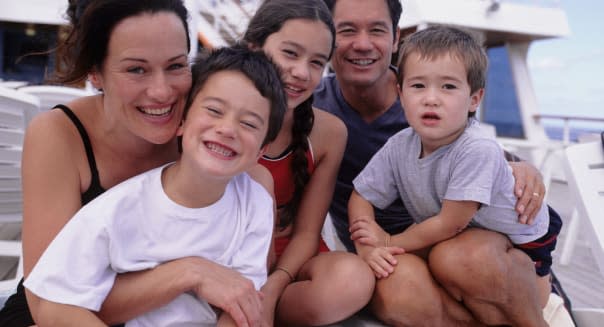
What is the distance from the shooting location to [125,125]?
1.34 meters

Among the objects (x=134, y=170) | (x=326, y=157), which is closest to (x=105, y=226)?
(x=134, y=170)

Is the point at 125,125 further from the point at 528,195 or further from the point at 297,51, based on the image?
the point at 528,195

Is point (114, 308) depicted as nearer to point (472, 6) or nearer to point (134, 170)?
point (134, 170)

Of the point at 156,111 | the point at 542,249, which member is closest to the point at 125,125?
the point at 156,111

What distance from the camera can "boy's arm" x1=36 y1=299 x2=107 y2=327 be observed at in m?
1.06

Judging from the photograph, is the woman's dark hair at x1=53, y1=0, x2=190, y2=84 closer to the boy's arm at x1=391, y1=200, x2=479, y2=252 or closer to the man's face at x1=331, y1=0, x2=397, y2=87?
the man's face at x1=331, y1=0, x2=397, y2=87

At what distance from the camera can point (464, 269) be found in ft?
4.73

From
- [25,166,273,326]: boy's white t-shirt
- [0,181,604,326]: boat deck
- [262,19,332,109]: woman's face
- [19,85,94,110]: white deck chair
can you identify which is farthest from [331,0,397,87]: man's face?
[0,181,604,326]: boat deck

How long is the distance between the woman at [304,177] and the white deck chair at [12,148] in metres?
1.39

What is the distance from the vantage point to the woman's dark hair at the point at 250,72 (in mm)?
1280

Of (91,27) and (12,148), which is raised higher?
(91,27)

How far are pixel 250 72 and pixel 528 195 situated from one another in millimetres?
956

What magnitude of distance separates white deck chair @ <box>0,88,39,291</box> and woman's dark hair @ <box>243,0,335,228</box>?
1365 millimetres

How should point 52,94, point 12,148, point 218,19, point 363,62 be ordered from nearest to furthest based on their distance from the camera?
point 363,62 → point 12,148 → point 52,94 → point 218,19
